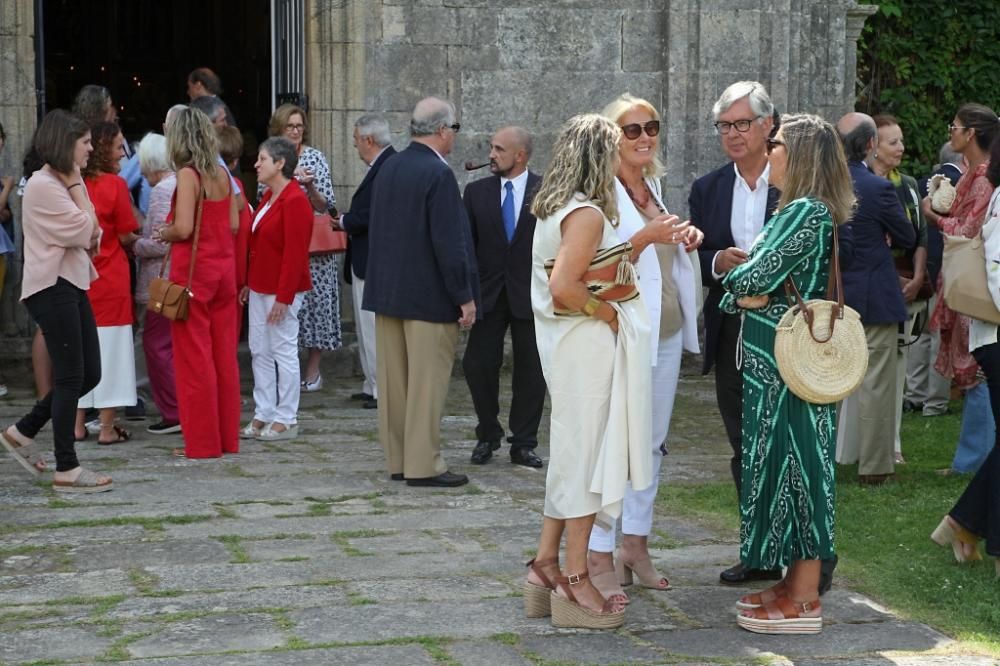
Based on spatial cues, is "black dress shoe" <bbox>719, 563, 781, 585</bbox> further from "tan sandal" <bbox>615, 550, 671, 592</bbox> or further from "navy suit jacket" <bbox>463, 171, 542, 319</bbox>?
"navy suit jacket" <bbox>463, 171, 542, 319</bbox>

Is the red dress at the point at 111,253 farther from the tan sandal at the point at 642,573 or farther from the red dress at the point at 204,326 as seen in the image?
the tan sandal at the point at 642,573

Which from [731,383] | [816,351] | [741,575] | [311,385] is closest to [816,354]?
[816,351]

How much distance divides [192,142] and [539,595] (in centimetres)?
381

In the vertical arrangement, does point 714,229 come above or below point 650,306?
above

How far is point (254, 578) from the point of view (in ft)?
19.0

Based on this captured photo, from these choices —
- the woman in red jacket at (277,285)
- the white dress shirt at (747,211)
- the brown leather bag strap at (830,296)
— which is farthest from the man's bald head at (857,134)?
the woman in red jacket at (277,285)

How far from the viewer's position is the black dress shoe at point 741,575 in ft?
18.9

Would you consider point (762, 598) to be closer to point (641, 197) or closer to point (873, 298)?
point (641, 197)

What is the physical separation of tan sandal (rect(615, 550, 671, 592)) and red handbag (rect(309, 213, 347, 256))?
513cm

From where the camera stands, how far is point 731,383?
5930 millimetres

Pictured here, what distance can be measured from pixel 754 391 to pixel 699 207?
1.18 meters

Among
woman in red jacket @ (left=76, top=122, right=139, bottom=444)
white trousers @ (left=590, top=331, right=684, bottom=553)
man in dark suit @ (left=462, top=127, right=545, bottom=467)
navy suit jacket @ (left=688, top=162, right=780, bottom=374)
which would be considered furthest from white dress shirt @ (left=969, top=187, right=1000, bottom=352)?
woman in red jacket @ (left=76, top=122, right=139, bottom=444)

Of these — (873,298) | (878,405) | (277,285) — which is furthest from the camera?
(277,285)

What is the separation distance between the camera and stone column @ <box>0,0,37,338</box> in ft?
34.5
